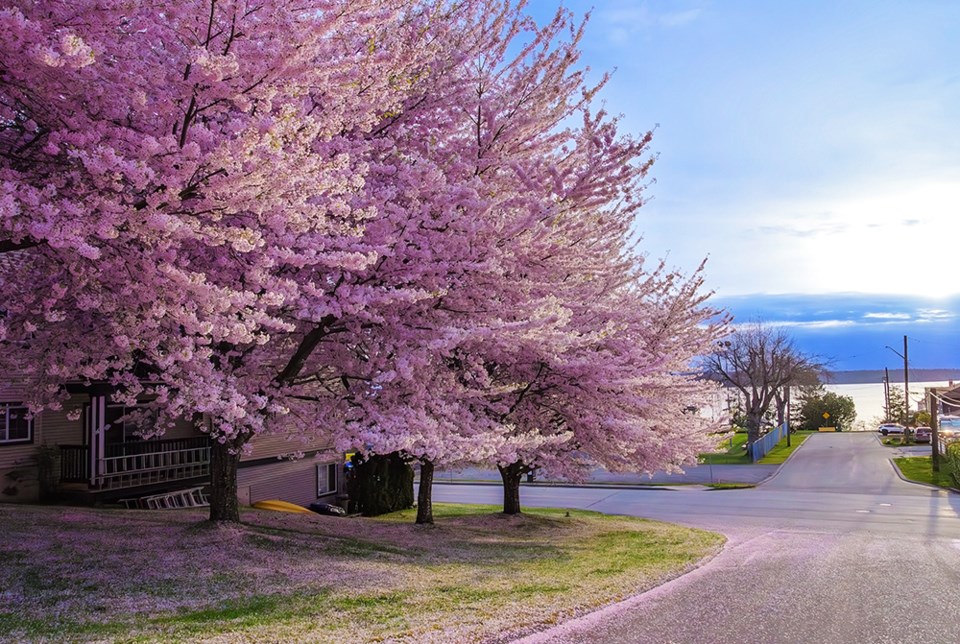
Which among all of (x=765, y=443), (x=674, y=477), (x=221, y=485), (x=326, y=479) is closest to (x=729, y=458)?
(x=765, y=443)

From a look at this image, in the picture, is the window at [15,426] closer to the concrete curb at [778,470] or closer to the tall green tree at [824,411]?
the concrete curb at [778,470]

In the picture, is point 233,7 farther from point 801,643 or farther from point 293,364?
point 801,643

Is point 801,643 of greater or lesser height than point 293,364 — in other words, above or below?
below

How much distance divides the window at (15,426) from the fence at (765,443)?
45.7m

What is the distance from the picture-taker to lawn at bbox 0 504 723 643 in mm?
7211

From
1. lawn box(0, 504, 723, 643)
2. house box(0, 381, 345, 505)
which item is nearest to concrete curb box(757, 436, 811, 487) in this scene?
lawn box(0, 504, 723, 643)

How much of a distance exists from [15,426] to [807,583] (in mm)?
17153

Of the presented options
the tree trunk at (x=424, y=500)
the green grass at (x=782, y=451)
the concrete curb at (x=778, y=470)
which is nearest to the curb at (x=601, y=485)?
the concrete curb at (x=778, y=470)

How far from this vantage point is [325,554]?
11703 mm

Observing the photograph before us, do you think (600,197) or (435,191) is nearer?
(435,191)

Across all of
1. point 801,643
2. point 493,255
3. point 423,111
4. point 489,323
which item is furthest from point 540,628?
point 423,111

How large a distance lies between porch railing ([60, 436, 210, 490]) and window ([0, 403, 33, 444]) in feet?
2.82

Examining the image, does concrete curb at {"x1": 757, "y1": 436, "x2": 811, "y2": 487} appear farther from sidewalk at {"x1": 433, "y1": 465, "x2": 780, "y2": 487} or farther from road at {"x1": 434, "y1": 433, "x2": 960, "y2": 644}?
road at {"x1": 434, "y1": 433, "x2": 960, "y2": 644}

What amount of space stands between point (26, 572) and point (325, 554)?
4134 mm
